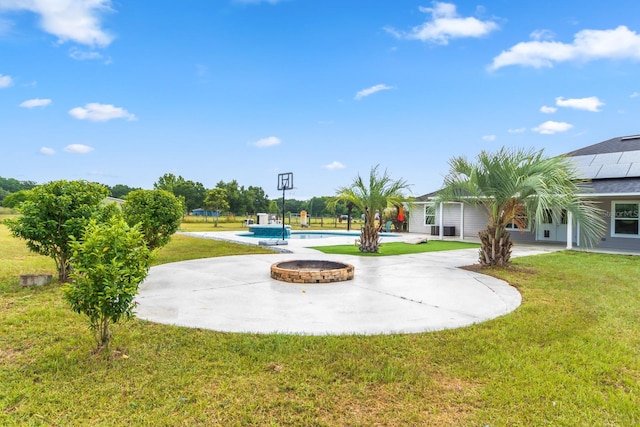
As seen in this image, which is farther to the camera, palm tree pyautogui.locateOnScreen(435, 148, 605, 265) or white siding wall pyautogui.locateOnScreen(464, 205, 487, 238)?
white siding wall pyautogui.locateOnScreen(464, 205, 487, 238)

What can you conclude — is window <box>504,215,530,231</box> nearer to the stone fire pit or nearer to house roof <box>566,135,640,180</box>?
house roof <box>566,135,640,180</box>

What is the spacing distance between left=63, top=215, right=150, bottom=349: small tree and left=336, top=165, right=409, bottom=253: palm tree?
8972mm

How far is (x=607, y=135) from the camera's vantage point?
18.6 meters

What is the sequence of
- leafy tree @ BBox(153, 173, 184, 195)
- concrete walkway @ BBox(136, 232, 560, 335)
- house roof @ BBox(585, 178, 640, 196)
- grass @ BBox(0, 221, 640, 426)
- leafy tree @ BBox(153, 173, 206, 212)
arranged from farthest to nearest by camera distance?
1. leafy tree @ BBox(153, 173, 206, 212)
2. leafy tree @ BBox(153, 173, 184, 195)
3. house roof @ BBox(585, 178, 640, 196)
4. concrete walkway @ BBox(136, 232, 560, 335)
5. grass @ BBox(0, 221, 640, 426)

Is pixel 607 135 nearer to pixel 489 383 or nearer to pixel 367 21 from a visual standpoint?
pixel 367 21

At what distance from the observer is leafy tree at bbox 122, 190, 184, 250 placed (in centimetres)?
750

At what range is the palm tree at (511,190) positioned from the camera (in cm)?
736

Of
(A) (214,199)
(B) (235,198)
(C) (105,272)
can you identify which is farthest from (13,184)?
(C) (105,272)

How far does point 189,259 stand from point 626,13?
53.9ft

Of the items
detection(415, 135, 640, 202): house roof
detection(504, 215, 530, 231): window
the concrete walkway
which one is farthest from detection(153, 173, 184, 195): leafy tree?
the concrete walkway

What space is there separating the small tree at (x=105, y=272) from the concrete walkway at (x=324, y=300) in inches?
46.7

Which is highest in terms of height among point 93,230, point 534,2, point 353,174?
point 534,2

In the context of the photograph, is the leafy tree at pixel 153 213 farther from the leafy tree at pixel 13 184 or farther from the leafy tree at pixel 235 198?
the leafy tree at pixel 13 184

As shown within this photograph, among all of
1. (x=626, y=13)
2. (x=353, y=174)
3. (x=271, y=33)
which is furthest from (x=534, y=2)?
(x=271, y=33)
